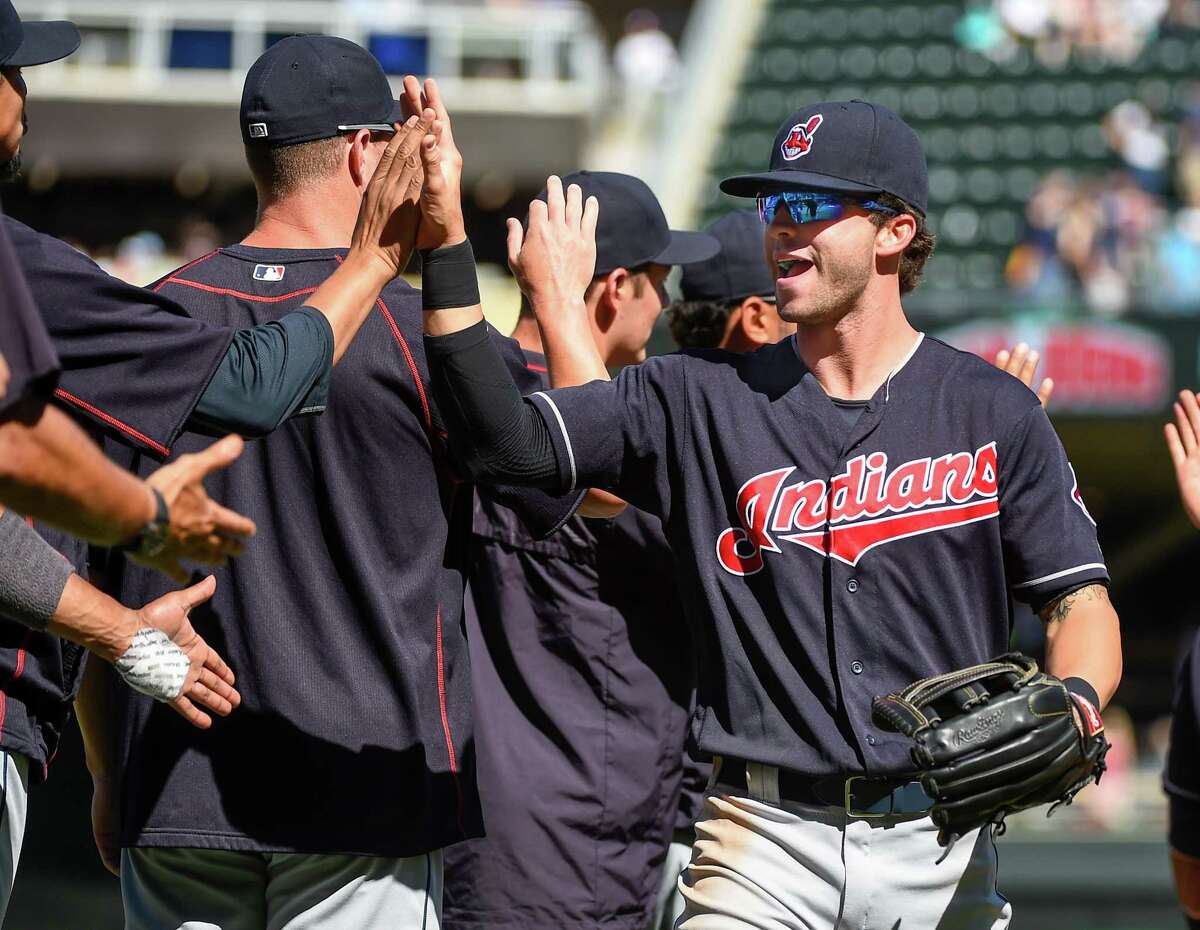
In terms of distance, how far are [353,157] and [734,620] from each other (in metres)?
1.10

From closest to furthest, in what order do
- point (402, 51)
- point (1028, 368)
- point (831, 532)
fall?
1. point (831, 532)
2. point (1028, 368)
3. point (402, 51)

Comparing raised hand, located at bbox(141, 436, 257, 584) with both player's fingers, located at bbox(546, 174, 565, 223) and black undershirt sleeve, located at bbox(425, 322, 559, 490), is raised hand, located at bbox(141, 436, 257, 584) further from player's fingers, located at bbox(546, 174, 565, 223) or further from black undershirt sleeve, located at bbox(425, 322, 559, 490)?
player's fingers, located at bbox(546, 174, 565, 223)

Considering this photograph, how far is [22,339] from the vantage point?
2016 millimetres

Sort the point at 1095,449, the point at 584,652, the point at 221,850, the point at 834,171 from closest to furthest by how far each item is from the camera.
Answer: the point at 221,850, the point at 834,171, the point at 584,652, the point at 1095,449

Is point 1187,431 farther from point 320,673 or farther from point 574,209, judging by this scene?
point 320,673

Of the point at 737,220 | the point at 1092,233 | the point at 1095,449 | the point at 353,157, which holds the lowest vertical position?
the point at 1095,449

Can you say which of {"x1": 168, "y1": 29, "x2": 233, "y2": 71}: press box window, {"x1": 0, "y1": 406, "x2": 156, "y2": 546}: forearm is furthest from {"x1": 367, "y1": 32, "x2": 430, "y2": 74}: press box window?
{"x1": 0, "y1": 406, "x2": 156, "y2": 546}: forearm

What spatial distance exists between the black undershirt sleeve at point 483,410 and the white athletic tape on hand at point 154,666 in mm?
591

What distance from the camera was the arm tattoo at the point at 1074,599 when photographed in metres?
2.83

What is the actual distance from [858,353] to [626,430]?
0.46 meters

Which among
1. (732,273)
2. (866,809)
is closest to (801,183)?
(866,809)

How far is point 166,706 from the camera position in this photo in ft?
9.22

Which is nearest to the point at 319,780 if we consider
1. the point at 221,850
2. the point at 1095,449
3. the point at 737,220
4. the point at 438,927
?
the point at 221,850

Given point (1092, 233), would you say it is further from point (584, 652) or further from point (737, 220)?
point (584, 652)
